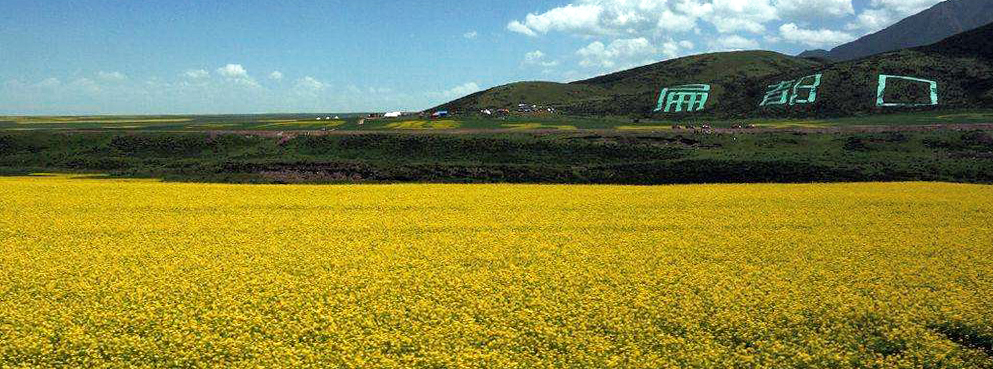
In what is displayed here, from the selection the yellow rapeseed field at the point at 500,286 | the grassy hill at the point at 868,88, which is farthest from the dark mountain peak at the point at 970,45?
the yellow rapeseed field at the point at 500,286

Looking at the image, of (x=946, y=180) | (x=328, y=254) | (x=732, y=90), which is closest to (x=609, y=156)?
(x=946, y=180)

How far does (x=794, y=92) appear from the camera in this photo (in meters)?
147

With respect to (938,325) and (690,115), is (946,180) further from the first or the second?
(690,115)

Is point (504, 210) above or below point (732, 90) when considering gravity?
below

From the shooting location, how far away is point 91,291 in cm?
1803

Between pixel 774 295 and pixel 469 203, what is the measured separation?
2080 centimetres

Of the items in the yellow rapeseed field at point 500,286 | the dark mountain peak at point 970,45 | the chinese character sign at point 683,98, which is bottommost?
the yellow rapeseed field at point 500,286

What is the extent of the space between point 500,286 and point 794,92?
490ft

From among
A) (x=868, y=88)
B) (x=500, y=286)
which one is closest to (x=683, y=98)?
(x=868, y=88)

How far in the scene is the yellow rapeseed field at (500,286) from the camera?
1410 cm

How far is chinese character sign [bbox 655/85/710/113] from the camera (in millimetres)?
159500

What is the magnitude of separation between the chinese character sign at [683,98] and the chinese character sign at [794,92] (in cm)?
1644

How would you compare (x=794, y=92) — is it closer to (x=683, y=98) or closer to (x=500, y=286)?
(x=683, y=98)

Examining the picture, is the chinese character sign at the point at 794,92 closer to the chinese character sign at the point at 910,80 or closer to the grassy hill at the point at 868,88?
the grassy hill at the point at 868,88
